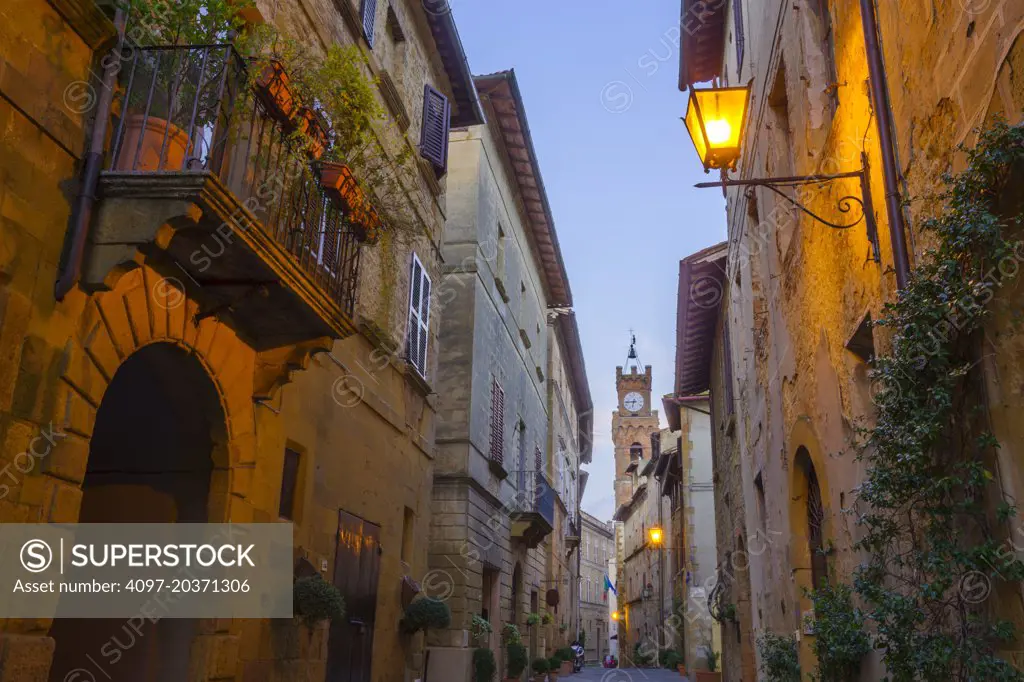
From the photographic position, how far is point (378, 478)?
977cm

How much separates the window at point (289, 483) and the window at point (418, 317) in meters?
3.31

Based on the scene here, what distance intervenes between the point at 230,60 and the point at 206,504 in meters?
3.16

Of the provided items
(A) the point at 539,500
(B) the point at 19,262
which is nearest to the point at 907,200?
(B) the point at 19,262

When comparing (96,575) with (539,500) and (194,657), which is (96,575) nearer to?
(194,657)

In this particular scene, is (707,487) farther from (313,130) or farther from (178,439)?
(178,439)

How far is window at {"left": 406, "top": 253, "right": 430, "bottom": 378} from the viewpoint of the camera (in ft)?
37.3

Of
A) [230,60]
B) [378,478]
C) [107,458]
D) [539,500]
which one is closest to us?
[230,60]

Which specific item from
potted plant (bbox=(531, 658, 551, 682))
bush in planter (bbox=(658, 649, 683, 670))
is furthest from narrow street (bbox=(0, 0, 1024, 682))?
bush in planter (bbox=(658, 649, 683, 670))

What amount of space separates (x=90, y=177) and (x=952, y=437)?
473 centimetres

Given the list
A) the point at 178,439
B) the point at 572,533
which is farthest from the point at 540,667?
the point at 178,439

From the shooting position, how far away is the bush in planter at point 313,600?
23.3 feet

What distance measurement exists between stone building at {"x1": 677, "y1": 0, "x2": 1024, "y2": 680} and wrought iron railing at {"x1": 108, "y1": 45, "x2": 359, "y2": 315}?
394 cm

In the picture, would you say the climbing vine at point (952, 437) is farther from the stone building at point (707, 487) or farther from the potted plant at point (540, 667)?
the potted plant at point (540, 667)

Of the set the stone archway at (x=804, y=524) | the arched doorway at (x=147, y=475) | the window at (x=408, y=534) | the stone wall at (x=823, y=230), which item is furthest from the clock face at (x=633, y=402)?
the arched doorway at (x=147, y=475)
